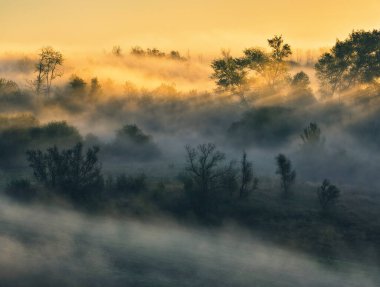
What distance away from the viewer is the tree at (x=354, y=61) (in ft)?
440

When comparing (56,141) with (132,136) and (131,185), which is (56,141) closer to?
(132,136)

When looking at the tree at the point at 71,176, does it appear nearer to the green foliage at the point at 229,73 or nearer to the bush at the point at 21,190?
the bush at the point at 21,190

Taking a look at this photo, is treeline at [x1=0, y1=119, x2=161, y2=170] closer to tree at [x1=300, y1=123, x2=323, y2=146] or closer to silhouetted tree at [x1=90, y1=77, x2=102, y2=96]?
tree at [x1=300, y1=123, x2=323, y2=146]

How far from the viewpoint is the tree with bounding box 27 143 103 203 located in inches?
3492

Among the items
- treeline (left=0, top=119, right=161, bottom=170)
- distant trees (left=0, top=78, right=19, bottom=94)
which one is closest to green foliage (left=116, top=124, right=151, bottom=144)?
treeline (left=0, top=119, right=161, bottom=170)

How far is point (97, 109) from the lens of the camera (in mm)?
162625

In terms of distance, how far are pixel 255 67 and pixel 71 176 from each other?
6413 centimetres

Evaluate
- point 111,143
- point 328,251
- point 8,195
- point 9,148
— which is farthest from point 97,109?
point 328,251

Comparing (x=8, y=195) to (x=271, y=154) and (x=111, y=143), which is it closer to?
(x=111, y=143)

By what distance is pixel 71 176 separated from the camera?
9069cm

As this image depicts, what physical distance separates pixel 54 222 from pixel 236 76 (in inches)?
2607

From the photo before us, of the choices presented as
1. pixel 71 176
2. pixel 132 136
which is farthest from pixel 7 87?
pixel 71 176

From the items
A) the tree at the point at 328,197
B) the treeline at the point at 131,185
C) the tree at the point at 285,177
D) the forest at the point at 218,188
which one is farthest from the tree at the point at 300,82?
the tree at the point at 328,197

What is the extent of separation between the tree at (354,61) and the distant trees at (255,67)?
8.63 metres
